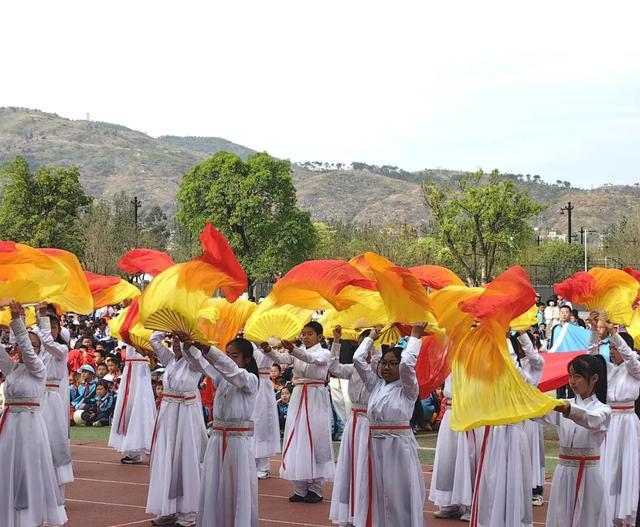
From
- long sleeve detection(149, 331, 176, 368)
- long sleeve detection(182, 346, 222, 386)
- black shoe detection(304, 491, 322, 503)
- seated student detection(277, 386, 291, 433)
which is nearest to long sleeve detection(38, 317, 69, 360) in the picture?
long sleeve detection(149, 331, 176, 368)

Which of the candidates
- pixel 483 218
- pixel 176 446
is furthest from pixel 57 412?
pixel 483 218

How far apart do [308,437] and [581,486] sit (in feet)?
17.9

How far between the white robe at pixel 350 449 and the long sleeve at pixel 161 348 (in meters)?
1.79

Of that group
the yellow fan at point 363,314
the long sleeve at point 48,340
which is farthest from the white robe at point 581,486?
the long sleeve at point 48,340

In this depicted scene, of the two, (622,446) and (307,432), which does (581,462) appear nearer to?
(622,446)

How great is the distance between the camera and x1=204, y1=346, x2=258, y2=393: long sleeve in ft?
29.7

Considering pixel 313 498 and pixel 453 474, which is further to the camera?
pixel 313 498

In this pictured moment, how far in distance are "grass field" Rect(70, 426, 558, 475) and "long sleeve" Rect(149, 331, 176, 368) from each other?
5.65 metres

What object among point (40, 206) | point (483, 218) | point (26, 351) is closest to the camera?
point (26, 351)

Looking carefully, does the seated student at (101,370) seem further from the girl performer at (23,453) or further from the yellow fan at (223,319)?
the girl performer at (23,453)

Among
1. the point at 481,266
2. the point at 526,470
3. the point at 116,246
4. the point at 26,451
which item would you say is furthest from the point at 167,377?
the point at 116,246

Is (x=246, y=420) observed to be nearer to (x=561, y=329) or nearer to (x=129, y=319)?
(x=129, y=319)

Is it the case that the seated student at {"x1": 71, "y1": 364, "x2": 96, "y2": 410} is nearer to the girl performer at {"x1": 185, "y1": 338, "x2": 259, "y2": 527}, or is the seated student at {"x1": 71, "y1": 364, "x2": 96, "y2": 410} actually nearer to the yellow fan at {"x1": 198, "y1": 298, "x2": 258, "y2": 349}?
the yellow fan at {"x1": 198, "y1": 298, "x2": 258, "y2": 349}

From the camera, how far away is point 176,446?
1148 cm
